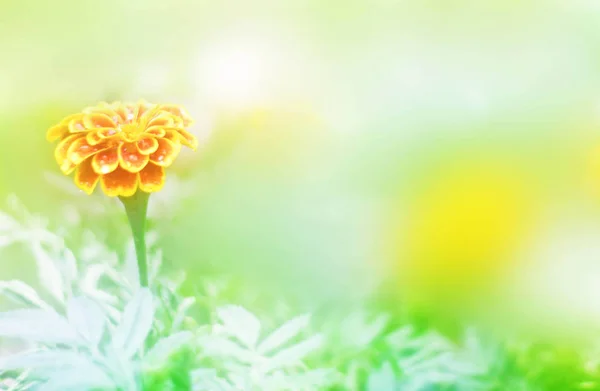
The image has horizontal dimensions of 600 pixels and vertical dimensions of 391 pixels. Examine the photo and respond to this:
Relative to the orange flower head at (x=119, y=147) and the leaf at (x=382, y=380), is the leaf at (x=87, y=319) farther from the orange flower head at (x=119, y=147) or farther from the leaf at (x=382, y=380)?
→ the leaf at (x=382, y=380)

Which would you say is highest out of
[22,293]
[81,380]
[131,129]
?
[131,129]

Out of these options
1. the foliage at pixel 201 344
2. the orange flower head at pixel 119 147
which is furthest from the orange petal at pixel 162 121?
the foliage at pixel 201 344

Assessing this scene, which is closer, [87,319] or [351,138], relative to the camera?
[87,319]

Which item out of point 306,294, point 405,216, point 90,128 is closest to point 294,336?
point 306,294

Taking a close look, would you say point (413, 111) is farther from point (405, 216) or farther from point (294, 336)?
point (294, 336)

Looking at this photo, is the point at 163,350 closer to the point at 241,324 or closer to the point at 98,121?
the point at 241,324

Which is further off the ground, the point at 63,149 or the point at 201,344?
the point at 63,149

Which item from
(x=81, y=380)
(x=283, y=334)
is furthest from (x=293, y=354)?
(x=81, y=380)

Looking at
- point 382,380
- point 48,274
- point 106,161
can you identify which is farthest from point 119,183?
point 382,380
